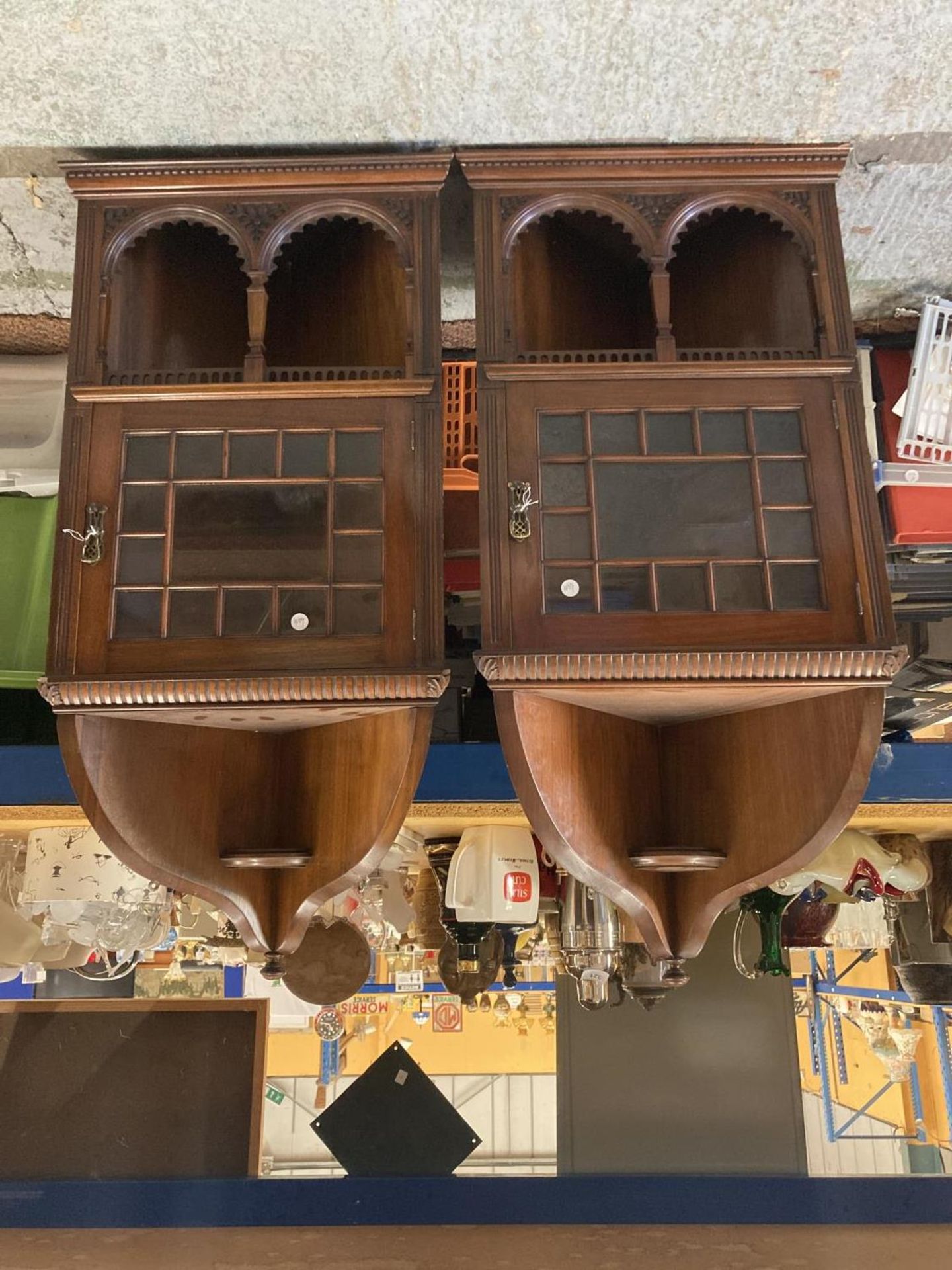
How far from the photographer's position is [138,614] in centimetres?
110

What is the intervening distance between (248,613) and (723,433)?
2.03 feet

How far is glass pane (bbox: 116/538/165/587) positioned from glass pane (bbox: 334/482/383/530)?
217 millimetres

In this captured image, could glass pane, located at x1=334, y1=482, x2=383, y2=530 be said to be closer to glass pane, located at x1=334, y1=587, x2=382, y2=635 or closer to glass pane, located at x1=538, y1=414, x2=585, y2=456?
glass pane, located at x1=334, y1=587, x2=382, y2=635

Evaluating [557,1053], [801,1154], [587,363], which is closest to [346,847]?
[587,363]

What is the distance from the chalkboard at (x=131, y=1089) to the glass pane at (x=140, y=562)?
A: 1.44 metres

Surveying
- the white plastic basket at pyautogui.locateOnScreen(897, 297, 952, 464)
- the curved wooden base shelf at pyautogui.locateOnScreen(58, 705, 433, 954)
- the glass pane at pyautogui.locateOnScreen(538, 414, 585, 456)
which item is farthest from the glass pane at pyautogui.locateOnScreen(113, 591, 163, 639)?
the white plastic basket at pyautogui.locateOnScreen(897, 297, 952, 464)

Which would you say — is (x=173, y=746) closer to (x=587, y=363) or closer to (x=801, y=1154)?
(x=587, y=363)

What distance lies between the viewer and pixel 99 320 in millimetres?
1205

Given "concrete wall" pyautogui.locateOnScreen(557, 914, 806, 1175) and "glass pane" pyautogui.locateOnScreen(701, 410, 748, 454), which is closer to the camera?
"glass pane" pyautogui.locateOnScreen(701, 410, 748, 454)

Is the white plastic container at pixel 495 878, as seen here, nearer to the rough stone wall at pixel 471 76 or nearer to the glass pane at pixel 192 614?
the glass pane at pixel 192 614

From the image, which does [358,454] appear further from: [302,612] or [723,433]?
[723,433]

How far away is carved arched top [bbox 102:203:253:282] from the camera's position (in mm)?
1239

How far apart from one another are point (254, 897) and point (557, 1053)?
1204mm

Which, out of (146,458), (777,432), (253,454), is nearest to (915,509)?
(777,432)
